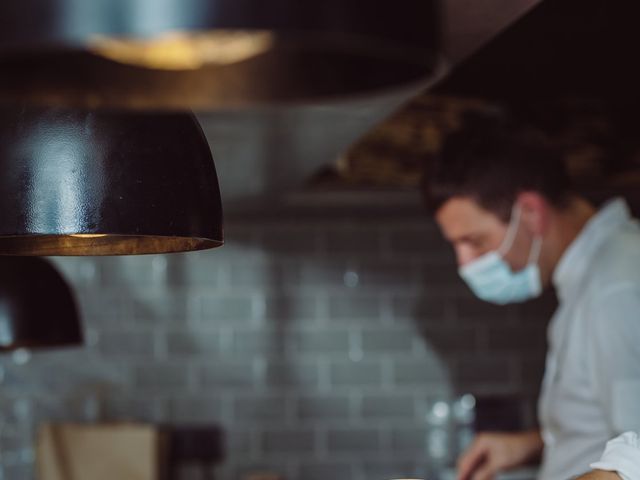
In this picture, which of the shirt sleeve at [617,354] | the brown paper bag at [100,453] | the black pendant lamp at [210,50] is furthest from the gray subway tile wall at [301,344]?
the black pendant lamp at [210,50]

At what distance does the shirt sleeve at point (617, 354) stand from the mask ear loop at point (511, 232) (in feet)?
1.19

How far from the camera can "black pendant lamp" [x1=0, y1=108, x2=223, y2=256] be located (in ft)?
3.88

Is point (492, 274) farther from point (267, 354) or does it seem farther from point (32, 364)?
point (32, 364)

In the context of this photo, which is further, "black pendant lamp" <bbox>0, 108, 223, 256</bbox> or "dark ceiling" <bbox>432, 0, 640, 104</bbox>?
"dark ceiling" <bbox>432, 0, 640, 104</bbox>

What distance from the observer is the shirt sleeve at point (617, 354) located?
5.90 ft

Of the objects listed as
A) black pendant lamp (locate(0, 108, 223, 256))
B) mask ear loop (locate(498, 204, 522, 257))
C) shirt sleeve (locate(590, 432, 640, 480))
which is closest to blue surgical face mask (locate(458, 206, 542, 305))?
mask ear loop (locate(498, 204, 522, 257))

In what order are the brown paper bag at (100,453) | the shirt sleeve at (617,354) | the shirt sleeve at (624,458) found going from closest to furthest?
the shirt sleeve at (624,458), the shirt sleeve at (617,354), the brown paper bag at (100,453)

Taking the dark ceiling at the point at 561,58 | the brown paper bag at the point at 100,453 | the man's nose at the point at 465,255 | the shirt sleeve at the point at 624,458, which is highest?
the dark ceiling at the point at 561,58

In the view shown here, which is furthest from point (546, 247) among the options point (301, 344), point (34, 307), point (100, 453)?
point (100, 453)

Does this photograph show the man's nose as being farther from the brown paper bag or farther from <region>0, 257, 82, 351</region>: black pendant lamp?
the brown paper bag

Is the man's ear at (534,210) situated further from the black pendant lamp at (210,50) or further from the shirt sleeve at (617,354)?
the black pendant lamp at (210,50)

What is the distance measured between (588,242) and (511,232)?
0.17 m

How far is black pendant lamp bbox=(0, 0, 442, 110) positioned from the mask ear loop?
4.94 ft

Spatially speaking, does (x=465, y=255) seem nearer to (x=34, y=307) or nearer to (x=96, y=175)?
(x=34, y=307)
